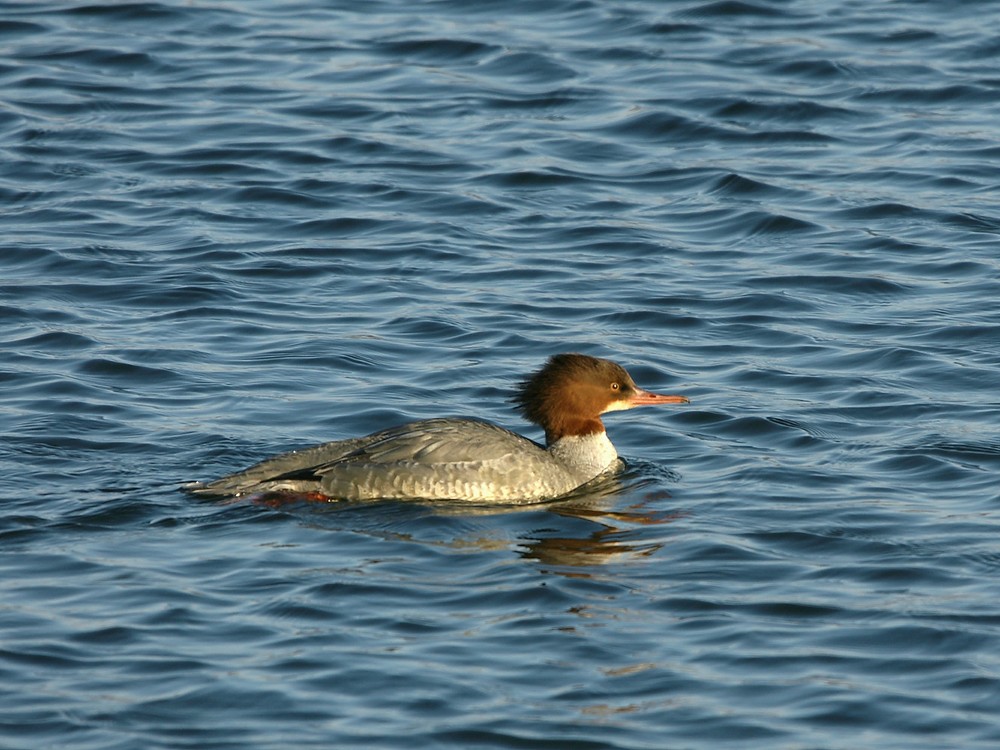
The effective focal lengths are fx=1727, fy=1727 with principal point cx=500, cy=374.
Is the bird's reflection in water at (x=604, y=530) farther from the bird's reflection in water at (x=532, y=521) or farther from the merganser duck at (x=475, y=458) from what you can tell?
the merganser duck at (x=475, y=458)

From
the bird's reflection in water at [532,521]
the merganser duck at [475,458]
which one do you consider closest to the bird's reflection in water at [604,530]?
the bird's reflection in water at [532,521]

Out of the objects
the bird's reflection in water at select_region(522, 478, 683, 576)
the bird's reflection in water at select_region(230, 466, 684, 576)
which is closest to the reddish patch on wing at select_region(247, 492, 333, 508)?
the bird's reflection in water at select_region(230, 466, 684, 576)

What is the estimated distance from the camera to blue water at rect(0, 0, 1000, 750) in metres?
8.35

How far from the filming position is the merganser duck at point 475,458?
10844mm

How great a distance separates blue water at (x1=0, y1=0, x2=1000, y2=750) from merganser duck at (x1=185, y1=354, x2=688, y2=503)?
0.59ft

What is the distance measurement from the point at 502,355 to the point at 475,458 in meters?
2.51

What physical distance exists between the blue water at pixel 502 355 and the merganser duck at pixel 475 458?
18cm

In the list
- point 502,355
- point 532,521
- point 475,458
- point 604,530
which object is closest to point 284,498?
point 475,458

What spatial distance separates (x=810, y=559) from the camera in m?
9.92

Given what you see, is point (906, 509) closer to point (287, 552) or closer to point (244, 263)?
point (287, 552)

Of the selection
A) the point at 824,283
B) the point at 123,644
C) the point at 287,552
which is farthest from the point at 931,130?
the point at 123,644

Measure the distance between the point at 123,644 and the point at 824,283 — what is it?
8102mm

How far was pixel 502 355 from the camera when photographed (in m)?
13.5

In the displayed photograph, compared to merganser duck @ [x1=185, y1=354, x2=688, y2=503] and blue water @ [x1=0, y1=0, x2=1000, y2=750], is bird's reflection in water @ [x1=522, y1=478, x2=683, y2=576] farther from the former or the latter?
merganser duck @ [x1=185, y1=354, x2=688, y2=503]
